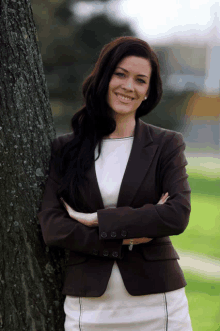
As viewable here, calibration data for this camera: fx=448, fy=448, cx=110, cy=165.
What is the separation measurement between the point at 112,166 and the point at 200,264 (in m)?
4.33

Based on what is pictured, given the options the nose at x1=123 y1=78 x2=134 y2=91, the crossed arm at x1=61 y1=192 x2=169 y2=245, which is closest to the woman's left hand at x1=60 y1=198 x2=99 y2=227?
the crossed arm at x1=61 y1=192 x2=169 y2=245

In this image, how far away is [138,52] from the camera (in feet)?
6.96

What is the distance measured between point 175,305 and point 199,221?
286 inches

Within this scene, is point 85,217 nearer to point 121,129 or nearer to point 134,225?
point 134,225

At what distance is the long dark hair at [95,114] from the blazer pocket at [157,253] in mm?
356

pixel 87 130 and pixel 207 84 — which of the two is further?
pixel 207 84

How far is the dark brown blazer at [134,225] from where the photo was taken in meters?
1.97

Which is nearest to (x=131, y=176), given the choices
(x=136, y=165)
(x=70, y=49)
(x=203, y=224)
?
(x=136, y=165)

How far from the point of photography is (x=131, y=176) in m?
2.09

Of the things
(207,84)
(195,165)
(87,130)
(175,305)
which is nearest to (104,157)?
(87,130)

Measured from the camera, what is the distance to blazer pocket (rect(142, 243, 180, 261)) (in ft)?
6.72

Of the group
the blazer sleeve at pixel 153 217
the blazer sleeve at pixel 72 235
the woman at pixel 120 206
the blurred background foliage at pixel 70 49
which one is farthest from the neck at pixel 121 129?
the blurred background foliage at pixel 70 49

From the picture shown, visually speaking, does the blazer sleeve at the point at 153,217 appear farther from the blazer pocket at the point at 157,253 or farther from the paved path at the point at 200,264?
the paved path at the point at 200,264

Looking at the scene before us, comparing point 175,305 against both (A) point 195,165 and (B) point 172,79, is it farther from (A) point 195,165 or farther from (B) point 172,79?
(B) point 172,79
